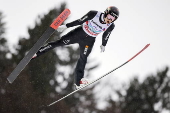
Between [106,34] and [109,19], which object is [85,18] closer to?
[109,19]

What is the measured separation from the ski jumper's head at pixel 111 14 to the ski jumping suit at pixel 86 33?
0.39 ft

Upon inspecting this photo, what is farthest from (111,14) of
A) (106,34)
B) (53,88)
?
(53,88)

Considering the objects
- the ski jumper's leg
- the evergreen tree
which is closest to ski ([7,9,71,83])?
the ski jumper's leg

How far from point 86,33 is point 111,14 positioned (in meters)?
0.69

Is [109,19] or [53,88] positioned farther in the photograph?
[53,88]

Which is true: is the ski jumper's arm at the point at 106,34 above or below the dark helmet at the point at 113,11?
below

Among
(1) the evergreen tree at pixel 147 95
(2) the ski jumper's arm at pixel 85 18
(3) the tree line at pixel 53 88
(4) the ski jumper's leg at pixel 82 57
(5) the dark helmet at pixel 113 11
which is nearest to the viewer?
(5) the dark helmet at pixel 113 11

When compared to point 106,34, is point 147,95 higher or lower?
lower

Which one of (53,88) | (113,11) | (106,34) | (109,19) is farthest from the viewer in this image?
(53,88)

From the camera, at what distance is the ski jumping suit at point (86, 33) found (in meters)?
4.44

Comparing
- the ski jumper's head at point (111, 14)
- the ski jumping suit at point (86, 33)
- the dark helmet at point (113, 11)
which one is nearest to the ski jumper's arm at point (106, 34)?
the ski jumping suit at point (86, 33)

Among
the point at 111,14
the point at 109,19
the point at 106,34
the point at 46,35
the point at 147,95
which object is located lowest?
the point at 147,95

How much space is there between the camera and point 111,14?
4.25 metres

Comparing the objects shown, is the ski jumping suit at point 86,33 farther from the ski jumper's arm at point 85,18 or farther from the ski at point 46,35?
the ski at point 46,35
